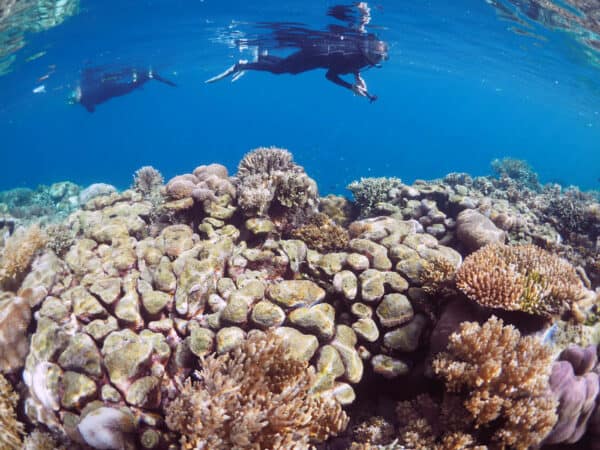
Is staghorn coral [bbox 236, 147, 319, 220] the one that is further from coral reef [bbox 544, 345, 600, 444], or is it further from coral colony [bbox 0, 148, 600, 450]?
coral reef [bbox 544, 345, 600, 444]

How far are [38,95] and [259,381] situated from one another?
44.9m

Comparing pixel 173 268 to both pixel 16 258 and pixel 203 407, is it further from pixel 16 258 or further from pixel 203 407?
pixel 16 258

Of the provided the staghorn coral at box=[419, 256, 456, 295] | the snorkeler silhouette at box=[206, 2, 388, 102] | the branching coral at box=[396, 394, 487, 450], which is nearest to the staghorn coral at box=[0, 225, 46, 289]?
the branching coral at box=[396, 394, 487, 450]

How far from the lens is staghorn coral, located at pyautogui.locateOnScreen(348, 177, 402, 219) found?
8.81 m

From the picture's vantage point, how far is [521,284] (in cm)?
396

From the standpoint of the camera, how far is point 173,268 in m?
5.03

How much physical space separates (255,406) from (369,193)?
671 cm

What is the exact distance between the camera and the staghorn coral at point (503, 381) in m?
3.27

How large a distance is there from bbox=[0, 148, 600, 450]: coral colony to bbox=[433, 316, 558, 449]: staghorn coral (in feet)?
0.06

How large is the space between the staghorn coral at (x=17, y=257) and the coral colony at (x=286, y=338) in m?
0.03

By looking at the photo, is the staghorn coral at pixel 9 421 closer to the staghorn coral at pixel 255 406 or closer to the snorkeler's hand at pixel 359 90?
the staghorn coral at pixel 255 406

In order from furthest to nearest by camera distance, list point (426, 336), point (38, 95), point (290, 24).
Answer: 1. point (38, 95)
2. point (290, 24)
3. point (426, 336)

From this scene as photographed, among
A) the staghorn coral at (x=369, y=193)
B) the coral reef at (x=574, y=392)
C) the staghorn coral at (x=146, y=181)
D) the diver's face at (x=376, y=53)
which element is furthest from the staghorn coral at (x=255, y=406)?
the diver's face at (x=376, y=53)

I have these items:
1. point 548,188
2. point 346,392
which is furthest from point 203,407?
point 548,188
